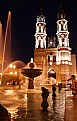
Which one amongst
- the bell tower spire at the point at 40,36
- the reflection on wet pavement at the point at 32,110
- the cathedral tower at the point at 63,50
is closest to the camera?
the reflection on wet pavement at the point at 32,110

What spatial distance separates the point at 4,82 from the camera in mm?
28250

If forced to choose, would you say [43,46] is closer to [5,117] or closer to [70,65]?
[70,65]

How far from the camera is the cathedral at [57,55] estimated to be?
69.8 m

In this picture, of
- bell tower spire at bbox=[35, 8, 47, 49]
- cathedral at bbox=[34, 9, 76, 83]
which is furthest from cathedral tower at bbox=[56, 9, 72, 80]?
bell tower spire at bbox=[35, 8, 47, 49]

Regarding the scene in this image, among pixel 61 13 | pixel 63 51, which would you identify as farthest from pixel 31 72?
pixel 61 13

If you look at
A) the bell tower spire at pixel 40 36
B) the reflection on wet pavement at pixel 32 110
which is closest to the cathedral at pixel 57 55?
the bell tower spire at pixel 40 36

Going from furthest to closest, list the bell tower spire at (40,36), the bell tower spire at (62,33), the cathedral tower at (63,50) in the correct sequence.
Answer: the bell tower spire at (40,36) < the bell tower spire at (62,33) < the cathedral tower at (63,50)

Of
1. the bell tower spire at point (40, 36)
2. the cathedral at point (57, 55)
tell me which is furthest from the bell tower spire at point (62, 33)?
the bell tower spire at point (40, 36)

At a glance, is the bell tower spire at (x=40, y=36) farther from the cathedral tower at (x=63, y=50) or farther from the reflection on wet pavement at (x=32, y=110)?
the reflection on wet pavement at (x=32, y=110)

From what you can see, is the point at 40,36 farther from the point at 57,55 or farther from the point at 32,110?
the point at 32,110

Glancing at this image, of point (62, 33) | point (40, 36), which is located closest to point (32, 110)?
point (40, 36)

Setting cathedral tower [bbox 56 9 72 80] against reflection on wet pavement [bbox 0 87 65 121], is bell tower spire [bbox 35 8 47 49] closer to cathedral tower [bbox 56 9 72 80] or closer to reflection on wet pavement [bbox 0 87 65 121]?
cathedral tower [bbox 56 9 72 80]

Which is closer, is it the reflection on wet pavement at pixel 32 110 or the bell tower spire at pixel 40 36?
the reflection on wet pavement at pixel 32 110

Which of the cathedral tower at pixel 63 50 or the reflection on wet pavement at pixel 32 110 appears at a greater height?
the cathedral tower at pixel 63 50
